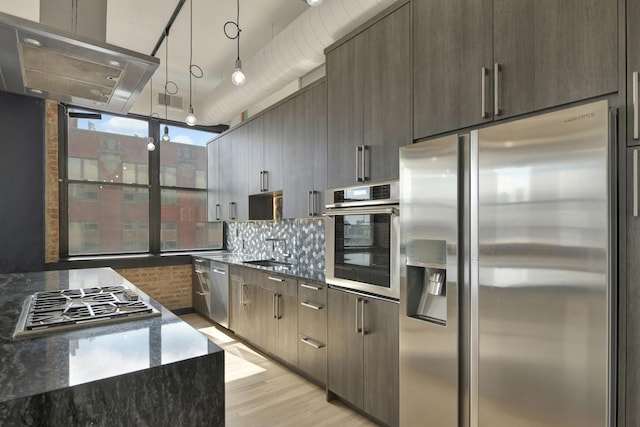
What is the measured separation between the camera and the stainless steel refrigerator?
1335 millimetres

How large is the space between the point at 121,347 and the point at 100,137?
4.59 metres

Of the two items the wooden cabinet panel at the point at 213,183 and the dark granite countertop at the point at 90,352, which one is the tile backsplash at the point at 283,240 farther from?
the dark granite countertop at the point at 90,352

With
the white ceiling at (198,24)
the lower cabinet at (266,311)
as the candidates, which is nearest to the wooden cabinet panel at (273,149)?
the white ceiling at (198,24)

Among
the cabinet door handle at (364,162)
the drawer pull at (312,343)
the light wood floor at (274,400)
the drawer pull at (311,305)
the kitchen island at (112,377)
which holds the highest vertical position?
the cabinet door handle at (364,162)

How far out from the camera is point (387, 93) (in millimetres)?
2332

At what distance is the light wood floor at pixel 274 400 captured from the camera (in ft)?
8.17

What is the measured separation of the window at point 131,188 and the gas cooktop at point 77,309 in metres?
3.06

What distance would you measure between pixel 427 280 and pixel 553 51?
1.28m

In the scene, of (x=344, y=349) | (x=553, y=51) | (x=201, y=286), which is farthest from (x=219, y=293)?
(x=553, y=51)

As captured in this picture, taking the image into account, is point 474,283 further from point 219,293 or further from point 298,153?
point 219,293

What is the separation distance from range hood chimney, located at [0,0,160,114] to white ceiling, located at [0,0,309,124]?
1246 millimetres

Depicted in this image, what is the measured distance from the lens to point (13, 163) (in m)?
3.85

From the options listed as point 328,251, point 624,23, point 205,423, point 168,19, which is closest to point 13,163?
point 168,19

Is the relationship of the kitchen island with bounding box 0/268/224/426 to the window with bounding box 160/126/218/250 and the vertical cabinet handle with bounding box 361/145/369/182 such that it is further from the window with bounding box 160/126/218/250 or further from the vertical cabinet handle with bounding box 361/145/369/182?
the window with bounding box 160/126/218/250
